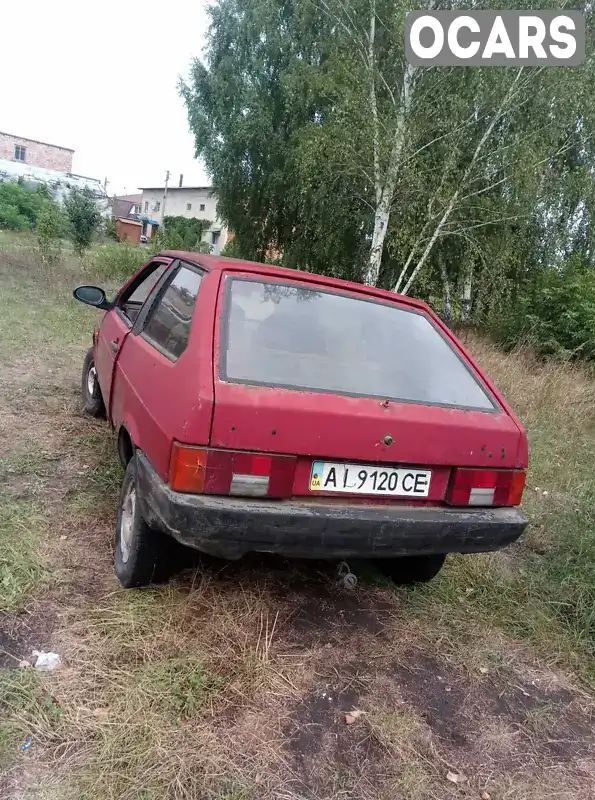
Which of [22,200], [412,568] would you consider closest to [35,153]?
[22,200]

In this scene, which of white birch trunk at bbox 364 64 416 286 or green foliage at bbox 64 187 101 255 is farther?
green foliage at bbox 64 187 101 255

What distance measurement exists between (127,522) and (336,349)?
4.23ft

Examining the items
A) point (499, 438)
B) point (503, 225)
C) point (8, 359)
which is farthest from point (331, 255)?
point (499, 438)

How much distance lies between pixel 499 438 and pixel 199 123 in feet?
59.6

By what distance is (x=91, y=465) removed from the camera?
13.3 feet

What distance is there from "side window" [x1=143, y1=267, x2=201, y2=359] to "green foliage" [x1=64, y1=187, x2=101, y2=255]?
49.6 feet

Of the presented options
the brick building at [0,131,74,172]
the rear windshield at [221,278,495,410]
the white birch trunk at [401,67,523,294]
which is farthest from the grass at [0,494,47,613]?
the brick building at [0,131,74,172]

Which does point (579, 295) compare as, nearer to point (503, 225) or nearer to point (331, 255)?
point (503, 225)

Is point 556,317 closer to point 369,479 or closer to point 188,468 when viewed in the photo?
point 369,479

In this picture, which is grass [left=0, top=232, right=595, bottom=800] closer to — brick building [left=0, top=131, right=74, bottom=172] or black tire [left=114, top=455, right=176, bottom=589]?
black tire [left=114, top=455, right=176, bottom=589]

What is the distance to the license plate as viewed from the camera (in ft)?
7.68

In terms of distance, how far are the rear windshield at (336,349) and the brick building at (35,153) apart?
58.2 m

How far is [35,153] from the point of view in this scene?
182ft

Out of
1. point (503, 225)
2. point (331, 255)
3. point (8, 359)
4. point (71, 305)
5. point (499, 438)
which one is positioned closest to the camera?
point (499, 438)
